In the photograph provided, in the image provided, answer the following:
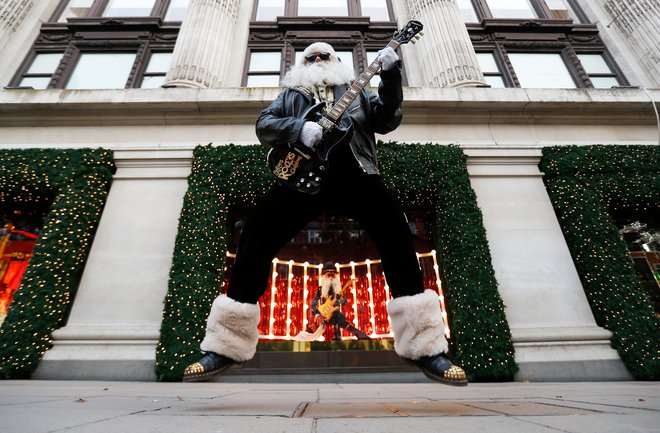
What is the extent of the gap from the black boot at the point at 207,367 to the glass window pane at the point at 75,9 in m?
13.6

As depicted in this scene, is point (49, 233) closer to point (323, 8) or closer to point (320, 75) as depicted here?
point (320, 75)

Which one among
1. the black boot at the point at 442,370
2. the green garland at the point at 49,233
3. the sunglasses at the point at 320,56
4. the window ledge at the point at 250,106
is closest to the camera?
the black boot at the point at 442,370

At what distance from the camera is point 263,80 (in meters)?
9.95

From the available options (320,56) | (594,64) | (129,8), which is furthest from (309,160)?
(129,8)

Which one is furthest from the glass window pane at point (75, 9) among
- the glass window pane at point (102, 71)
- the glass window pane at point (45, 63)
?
the glass window pane at point (102, 71)

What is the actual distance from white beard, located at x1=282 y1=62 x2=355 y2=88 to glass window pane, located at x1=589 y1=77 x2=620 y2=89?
10.9 m

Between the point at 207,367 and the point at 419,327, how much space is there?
1.41m

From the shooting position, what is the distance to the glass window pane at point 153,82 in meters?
9.62

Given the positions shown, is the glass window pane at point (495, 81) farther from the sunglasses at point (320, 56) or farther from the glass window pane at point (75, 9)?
the glass window pane at point (75, 9)

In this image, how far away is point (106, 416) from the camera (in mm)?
1356

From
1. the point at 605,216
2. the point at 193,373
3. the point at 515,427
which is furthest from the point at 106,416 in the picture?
the point at 605,216

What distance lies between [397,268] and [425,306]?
12.1 inches

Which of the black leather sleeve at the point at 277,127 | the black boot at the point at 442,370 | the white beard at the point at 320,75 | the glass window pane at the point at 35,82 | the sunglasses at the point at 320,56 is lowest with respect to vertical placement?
the black boot at the point at 442,370

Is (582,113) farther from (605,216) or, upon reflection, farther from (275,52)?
(275,52)
